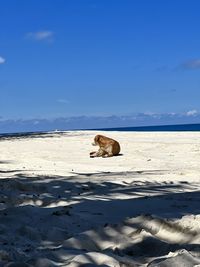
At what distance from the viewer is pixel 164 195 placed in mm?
5949

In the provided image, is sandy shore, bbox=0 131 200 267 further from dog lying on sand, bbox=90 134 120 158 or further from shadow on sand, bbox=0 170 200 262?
dog lying on sand, bbox=90 134 120 158

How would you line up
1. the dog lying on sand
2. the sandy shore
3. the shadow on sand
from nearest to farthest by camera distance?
1. the sandy shore
2. the shadow on sand
3. the dog lying on sand

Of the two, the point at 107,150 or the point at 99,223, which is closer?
the point at 99,223

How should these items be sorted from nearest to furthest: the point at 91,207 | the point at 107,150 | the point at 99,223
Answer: the point at 99,223 < the point at 91,207 < the point at 107,150

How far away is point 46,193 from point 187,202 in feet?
6.52

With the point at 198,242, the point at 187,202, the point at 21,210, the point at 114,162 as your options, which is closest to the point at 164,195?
the point at 187,202

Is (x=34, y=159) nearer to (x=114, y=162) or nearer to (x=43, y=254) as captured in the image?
(x=114, y=162)

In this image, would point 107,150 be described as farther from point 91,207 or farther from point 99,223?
point 99,223

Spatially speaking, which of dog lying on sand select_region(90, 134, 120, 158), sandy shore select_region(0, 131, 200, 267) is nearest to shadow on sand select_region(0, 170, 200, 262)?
sandy shore select_region(0, 131, 200, 267)

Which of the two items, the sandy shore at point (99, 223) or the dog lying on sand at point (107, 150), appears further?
the dog lying on sand at point (107, 150)

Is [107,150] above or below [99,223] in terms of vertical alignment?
above

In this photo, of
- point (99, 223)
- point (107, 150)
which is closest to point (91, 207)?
point (99, 223)

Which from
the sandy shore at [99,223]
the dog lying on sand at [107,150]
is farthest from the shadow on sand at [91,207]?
the dog lying on sand at [107,150]

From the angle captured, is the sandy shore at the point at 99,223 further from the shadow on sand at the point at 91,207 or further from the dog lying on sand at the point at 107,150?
the dog lying on sand at the point at 107,150
